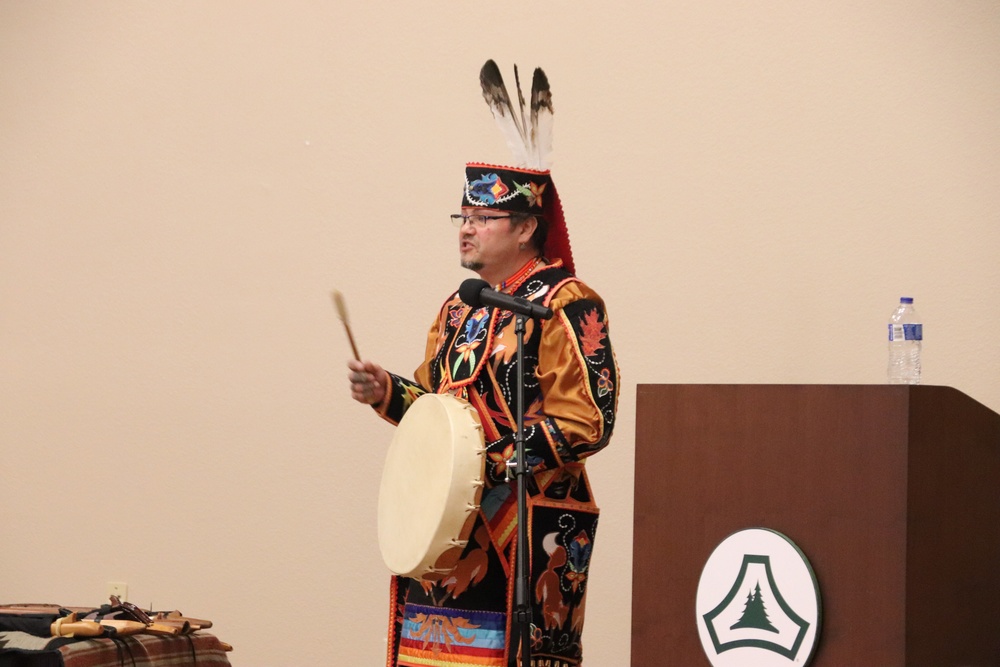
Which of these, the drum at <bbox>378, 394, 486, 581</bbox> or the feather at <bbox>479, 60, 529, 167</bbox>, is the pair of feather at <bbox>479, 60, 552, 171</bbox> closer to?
the feather at <bbox>479, 60, 529, 167</bbox>

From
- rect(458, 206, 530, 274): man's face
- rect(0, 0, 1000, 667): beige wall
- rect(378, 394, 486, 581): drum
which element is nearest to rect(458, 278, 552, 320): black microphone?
rect(378, 394, 486, 581): drum

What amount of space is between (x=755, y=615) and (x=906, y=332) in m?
1.02

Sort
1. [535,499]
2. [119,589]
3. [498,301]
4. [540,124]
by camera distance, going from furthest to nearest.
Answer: [119,589] < [540,124] < [535,499] < [498,301]

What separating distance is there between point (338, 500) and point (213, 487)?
1.72 feet

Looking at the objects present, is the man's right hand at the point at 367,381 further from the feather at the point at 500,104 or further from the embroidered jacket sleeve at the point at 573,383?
the feather at the point at 500,104

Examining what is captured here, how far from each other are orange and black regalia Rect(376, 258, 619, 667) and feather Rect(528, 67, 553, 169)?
1.12 feet

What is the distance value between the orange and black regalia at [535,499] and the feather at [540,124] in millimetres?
342

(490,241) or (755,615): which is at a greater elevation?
(490,241)

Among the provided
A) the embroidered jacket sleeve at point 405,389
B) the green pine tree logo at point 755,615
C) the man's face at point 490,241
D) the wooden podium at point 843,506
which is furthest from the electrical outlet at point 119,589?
the green pine tree logo at point 755,615

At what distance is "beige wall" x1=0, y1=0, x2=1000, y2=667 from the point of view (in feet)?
12.3

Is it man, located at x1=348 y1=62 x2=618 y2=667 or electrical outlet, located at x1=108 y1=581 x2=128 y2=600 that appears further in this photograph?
electrical outlet, located at x1=108 y1=581 x2=128 y2=600

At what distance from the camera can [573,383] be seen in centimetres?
263

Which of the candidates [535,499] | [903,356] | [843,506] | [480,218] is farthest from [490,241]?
[903,356]

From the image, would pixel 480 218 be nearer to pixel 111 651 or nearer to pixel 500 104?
pixel 500 104
